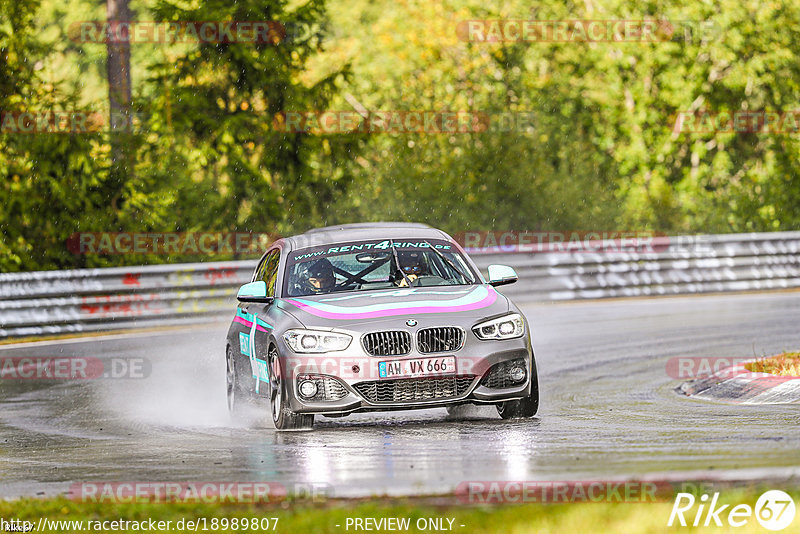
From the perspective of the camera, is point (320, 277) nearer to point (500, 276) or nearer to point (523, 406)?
point (500, 276)

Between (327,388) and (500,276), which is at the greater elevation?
(500,276)

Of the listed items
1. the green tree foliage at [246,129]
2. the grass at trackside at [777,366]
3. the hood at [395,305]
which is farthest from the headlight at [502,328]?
the green tree foliage at [246,129]

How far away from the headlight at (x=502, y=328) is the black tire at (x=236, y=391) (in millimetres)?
2585

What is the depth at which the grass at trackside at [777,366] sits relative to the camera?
1343 cm

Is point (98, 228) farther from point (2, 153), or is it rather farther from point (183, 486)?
point (183, 486)

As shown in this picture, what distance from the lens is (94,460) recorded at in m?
10.8

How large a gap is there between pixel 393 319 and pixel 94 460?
2476 mm

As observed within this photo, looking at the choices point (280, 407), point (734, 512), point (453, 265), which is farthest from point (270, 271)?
point (734, 512)

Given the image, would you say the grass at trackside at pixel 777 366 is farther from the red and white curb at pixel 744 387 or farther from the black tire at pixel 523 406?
the black tire at pixel 523 406

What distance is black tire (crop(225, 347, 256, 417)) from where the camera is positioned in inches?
518

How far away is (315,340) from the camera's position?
11297mm

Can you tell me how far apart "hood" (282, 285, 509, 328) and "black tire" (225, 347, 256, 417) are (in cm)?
138

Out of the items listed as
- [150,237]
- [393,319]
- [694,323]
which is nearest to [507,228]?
[150,237]

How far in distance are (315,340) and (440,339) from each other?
97 cm
